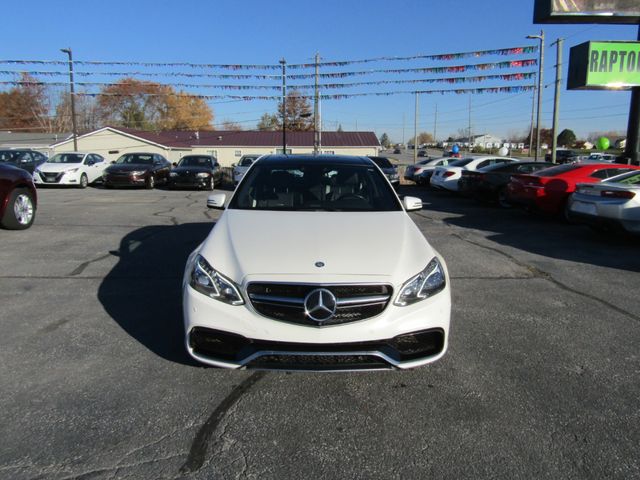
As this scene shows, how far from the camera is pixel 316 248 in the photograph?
11.0ft

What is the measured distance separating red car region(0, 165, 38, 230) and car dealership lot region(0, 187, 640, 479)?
3619 mm

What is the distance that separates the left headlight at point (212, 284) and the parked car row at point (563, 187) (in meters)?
7.63

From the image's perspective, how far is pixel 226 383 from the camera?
3.41 metres

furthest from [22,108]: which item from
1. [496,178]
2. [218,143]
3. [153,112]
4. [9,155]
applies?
[496,178]

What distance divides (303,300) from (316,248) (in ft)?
1.55

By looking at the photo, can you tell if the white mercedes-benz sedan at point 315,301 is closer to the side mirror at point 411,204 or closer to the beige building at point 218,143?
the side mirror at point 411,204

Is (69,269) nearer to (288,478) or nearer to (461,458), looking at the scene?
(288,478)

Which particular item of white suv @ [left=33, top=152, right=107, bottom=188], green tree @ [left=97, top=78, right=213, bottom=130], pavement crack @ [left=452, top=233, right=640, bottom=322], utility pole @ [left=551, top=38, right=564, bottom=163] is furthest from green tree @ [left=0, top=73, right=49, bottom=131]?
pavement crack @ [left=452, top=233, right=640, bottom=322]

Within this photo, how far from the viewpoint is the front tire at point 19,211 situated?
8875 millimetres

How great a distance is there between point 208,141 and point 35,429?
192 ft

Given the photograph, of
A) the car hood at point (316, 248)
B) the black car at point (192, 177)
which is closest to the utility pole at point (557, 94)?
the black car at point (192, 177)

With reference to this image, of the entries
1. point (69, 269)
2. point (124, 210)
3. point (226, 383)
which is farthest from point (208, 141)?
point (226, 383)

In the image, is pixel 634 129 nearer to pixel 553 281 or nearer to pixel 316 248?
pixel 553 281

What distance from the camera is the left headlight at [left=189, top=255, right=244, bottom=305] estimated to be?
3.12 metres
